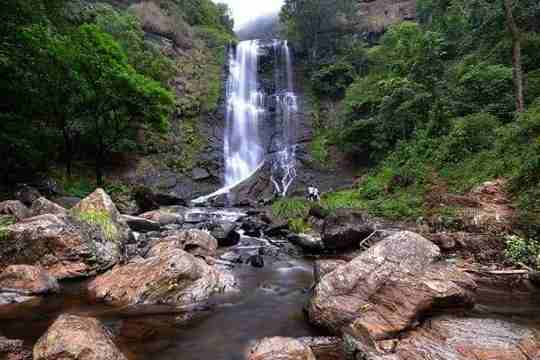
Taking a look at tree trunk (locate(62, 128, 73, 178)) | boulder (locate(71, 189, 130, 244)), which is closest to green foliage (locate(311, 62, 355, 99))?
tree trunk (locate(62, 128, 73, 178))

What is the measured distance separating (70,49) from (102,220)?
12250 mm

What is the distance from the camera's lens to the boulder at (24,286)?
6801 mm

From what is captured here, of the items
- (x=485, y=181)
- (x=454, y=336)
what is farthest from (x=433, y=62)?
(x=454, y=336)

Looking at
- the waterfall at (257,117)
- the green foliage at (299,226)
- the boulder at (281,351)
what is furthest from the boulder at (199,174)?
the boulder at (281,351)

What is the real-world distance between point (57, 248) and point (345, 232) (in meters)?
8.34

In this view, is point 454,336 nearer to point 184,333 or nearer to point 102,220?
point 184,333

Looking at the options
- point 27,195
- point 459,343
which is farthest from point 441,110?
point 27,195

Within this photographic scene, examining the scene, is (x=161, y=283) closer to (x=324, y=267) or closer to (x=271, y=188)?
(x=324, y=267)

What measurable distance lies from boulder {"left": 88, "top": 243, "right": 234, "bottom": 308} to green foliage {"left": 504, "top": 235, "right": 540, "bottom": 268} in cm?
693

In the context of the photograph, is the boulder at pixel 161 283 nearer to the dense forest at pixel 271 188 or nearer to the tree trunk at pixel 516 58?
the dense forest at pixel 271 188

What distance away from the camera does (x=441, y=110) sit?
19172 mm

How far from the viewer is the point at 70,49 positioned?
1770cm

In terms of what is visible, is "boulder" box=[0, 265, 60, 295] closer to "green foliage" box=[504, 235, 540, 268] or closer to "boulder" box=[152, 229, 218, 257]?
"boulder" box=[152, 229, 218, 257]

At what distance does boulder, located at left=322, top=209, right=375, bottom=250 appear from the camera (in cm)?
1098
